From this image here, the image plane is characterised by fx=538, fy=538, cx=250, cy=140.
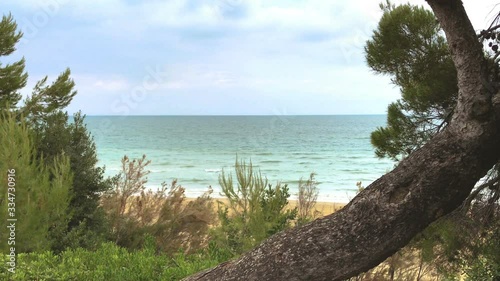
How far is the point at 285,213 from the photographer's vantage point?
6656 mm

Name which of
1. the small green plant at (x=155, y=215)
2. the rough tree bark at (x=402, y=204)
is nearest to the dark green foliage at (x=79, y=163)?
the small green plant at (x=155, y=215)

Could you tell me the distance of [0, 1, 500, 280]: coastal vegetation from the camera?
3.13 m

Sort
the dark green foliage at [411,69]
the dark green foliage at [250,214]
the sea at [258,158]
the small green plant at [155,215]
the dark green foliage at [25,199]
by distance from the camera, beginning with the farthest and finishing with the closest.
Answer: the sea at [258,158]
the small green plant at [155,215]
the dark green foliage at [411,69]
the dark green foliage at [25,199]
the dark green foliage at [250,214]

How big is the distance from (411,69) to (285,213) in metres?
2.69

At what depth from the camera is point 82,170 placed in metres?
8.87

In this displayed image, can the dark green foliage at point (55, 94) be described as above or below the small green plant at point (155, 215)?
above

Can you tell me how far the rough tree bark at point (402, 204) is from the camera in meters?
3.09

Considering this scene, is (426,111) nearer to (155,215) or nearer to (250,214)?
(250,214)

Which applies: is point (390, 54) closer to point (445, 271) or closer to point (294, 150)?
point (445, 271)

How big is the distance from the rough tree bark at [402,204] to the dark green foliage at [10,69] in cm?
1362

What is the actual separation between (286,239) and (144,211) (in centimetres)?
694

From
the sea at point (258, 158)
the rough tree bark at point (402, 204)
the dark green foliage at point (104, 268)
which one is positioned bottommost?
the sea at point (258, 158)

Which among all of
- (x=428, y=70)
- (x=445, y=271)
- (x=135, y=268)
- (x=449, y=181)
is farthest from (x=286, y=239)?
(x=428, y=70)
